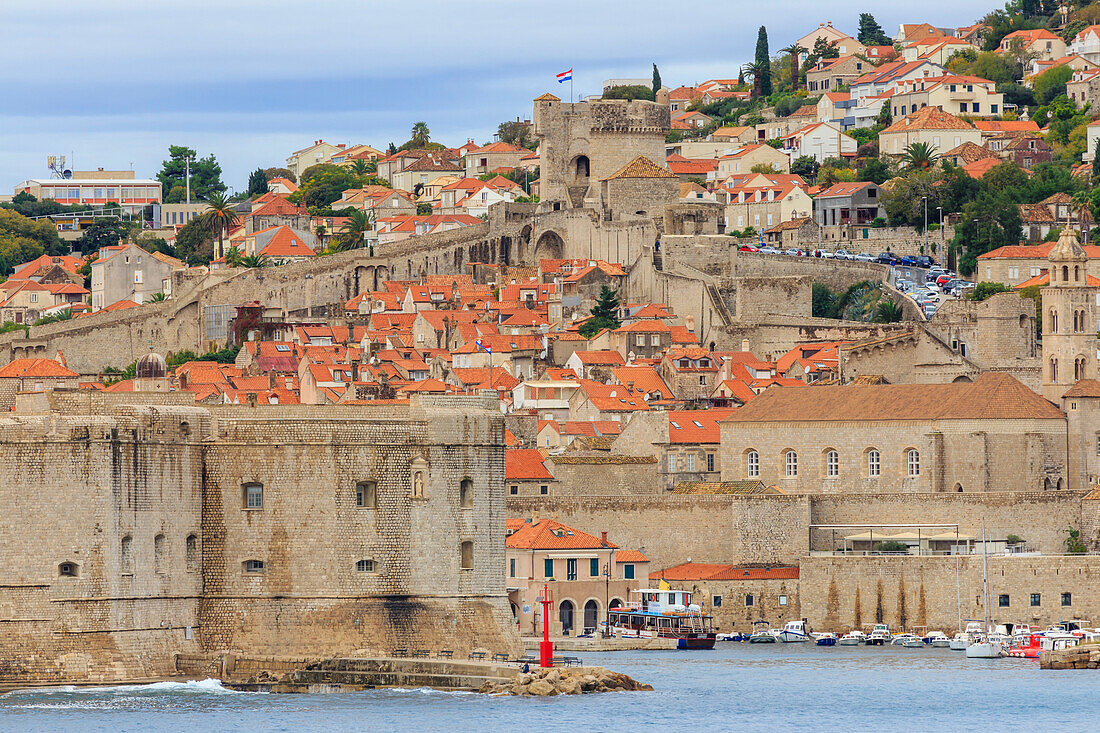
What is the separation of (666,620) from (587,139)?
136 feet

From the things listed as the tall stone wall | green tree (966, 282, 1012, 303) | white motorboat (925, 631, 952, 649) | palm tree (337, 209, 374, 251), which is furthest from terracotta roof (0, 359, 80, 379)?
white motorboat (925, 631, 952, 649)

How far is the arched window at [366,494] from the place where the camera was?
48406mm

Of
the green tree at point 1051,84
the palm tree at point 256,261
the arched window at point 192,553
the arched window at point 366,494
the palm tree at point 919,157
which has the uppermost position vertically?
the green tree at point 1051,84

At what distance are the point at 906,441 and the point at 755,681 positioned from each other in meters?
16.9

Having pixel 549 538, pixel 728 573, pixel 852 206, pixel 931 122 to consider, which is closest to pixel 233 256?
pixel 852 206

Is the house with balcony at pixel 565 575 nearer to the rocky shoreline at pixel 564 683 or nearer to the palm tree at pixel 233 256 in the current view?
the rocky shoreline at pixel 564 683

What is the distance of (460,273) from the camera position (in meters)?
104

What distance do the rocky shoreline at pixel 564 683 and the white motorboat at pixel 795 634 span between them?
14145 mm

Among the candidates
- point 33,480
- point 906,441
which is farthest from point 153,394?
point 906,441

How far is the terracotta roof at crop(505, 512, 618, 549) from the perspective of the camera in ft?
225

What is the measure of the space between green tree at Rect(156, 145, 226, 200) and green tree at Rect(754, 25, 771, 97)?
121ft

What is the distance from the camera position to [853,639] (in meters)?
67.4

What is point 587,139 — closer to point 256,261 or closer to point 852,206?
point 852,206

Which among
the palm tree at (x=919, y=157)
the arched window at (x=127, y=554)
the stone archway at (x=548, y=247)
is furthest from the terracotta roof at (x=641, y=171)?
the arched window at (x=127, y=554)
